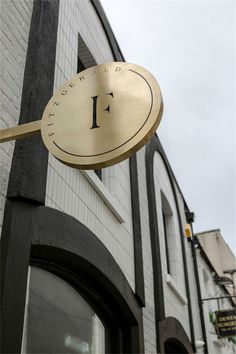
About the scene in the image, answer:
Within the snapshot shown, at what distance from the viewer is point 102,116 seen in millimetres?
2799

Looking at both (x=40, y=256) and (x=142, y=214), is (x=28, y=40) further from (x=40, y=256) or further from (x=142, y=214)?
(x=142, y=214)

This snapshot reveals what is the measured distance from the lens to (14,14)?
180 inches

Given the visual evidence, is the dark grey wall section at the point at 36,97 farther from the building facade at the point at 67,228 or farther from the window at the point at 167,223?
the window at the point at 167,223

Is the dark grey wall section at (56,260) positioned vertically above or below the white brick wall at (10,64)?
below

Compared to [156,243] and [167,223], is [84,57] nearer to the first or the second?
[156,243]

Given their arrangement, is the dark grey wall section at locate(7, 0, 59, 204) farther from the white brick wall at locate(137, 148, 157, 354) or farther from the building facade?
the white brick wall at locate(137, 148, 157, 354)

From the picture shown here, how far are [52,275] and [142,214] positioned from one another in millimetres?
3198

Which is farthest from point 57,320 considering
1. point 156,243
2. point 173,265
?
point 173,265

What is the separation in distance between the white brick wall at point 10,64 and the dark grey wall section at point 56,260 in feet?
0.87

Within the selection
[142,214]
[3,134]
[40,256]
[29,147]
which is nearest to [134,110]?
[3,134]

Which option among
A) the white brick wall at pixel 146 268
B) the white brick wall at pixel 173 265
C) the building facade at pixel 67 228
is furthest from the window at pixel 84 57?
the white brick wall at pixel 173 265

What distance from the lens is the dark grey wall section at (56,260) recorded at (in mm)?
3279

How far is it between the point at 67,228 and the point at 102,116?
1.89 metres

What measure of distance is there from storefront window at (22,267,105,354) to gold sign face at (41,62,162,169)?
1.88 m
